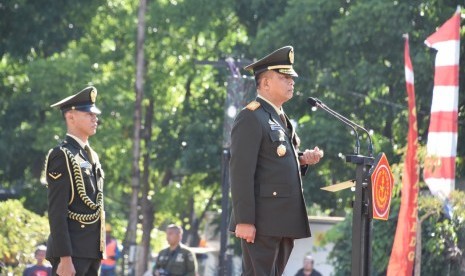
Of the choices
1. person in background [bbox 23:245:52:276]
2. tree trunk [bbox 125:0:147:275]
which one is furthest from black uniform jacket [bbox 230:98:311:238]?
tree trunk [bbox 125:0:147:275]

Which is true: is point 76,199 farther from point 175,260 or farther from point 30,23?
point 30,23

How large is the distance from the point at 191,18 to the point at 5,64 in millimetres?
5131

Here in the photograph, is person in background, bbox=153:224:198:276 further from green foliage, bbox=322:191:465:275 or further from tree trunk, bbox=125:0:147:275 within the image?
tree trunk, bbox=125:0:147:275

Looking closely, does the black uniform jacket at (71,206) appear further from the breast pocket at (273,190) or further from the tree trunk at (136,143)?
the tree trunk at (136,143)

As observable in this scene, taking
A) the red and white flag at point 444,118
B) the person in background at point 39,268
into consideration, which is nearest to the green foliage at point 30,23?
the person in background at point 39,268

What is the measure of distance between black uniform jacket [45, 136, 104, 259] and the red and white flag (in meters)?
6.56

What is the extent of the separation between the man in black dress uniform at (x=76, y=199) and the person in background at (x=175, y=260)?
23.7 ft

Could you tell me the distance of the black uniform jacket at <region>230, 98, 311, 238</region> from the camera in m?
7.26

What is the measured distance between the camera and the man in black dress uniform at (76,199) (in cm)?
802

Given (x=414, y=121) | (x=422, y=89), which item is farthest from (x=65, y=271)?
(x=422, y=89)

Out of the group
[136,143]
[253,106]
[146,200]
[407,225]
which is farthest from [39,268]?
[146,200]

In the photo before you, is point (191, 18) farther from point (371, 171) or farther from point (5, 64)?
point (371, 171)

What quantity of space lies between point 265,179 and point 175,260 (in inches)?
334

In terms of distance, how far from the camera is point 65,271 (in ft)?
26.0
